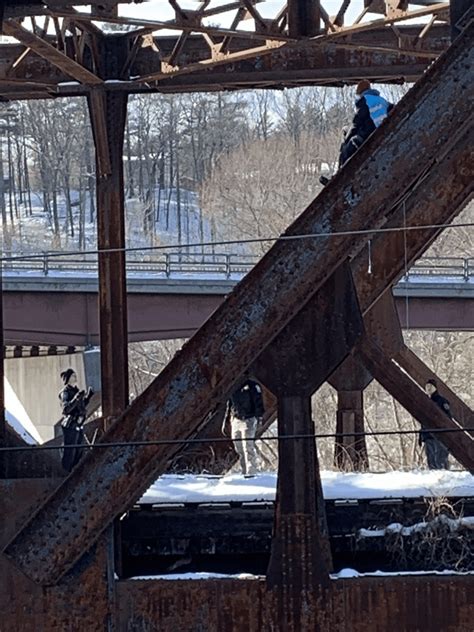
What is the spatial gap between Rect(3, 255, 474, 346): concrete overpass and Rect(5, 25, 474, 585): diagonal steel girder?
21856 mm

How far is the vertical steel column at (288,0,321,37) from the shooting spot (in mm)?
12258

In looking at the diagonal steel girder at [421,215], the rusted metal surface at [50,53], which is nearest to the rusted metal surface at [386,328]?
the diagonal steel girder at [421,215]

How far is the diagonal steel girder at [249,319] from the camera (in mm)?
6523

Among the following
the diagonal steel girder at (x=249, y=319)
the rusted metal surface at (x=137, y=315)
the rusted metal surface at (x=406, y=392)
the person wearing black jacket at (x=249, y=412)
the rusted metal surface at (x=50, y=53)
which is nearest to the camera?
the diagonal steel girder at (x=249, y=319)

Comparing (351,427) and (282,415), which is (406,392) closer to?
(282,415)

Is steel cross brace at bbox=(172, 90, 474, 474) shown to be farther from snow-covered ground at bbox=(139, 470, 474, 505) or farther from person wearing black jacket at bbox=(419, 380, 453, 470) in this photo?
person wearing black jacket at bbox=(419, 380, 453, 470)

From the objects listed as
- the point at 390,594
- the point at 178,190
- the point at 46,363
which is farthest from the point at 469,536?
the point at 178,190

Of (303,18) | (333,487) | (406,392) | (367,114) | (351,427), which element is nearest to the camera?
(406,392)

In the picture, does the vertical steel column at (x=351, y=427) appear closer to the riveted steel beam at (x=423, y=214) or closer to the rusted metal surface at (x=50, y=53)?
the riveted steel beam at (x=423, y=214)

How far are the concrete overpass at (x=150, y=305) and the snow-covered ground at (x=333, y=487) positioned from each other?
1771 centimetres

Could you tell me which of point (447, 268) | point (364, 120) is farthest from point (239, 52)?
point (447, 268)

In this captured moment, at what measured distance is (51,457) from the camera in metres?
8.62

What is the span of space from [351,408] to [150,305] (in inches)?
611

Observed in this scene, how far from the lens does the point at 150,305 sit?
30.7m
